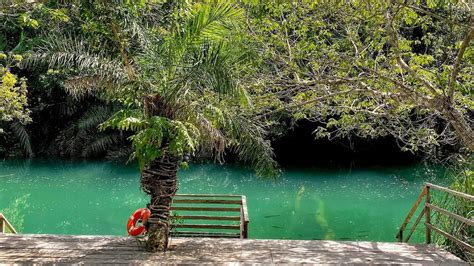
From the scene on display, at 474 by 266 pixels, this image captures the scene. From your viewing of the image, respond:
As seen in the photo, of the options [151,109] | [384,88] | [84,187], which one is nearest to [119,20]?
[151,109]

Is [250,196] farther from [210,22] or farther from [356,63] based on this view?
[210,22]

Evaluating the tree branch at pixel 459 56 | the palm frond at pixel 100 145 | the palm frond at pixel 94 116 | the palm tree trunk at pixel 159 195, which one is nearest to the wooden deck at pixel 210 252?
the palm tree trunk at pixel 159 195

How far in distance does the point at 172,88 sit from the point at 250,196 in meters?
8.41

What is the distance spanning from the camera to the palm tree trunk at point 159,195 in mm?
4977

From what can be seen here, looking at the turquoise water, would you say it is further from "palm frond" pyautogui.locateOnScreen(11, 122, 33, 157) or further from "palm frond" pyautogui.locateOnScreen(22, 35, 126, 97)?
"palm frond" pyautogui.locateOnScreen(22, 35, 126, 97)

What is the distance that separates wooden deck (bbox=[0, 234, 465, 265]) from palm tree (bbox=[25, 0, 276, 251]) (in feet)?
1.08

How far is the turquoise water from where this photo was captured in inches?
379

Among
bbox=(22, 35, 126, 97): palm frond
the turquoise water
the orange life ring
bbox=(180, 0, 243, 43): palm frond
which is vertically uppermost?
bbox=(180, 0, 243, 43): palm frond

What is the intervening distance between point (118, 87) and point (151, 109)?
0.76 m

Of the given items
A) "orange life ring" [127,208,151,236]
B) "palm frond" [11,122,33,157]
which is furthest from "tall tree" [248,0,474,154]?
"palm frond" [11,122,33,157]

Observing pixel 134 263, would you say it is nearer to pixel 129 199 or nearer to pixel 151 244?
pixel 151 244

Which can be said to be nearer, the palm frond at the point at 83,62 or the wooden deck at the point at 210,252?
the wooden deck at the point at 210,252

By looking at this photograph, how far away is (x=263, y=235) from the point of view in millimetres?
8805

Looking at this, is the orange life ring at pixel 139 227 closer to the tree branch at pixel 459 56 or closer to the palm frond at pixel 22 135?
the tree branch at pixel 459 56
